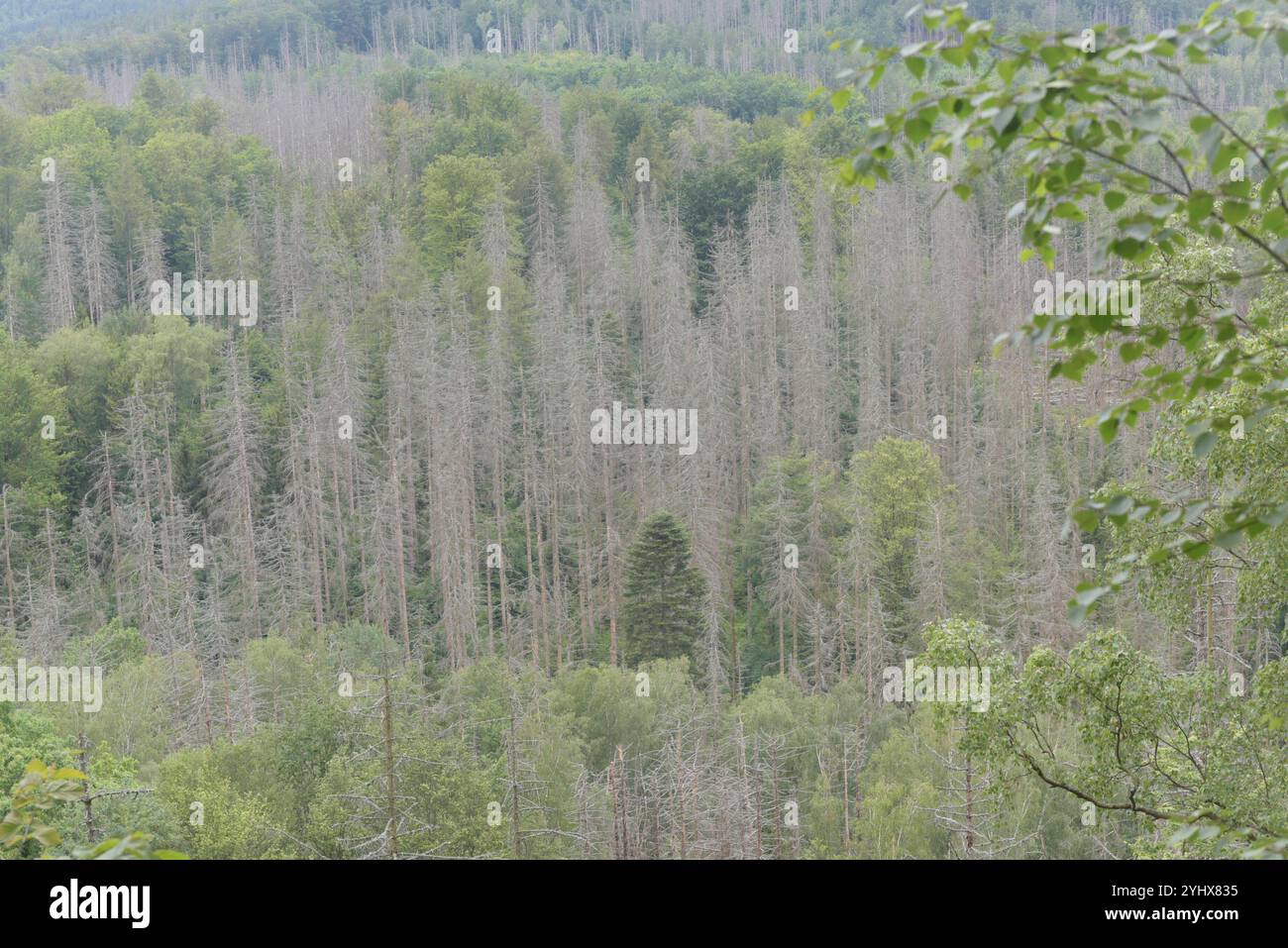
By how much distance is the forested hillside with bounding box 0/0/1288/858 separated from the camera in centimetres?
1234

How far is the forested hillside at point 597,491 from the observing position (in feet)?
40.5

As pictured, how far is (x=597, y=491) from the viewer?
5459 cm

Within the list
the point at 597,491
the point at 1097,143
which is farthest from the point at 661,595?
the point at 1097,143

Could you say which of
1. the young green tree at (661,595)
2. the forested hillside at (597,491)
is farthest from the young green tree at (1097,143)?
the young green tree at (661,595)

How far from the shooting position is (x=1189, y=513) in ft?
11.7

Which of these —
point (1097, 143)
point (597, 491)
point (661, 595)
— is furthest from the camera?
point (597, 491)

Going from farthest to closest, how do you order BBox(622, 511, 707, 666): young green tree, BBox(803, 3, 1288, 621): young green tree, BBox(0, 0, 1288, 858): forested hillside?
BBox(622, 511, 707, 666): young green tree < BBox(0, 0, 1288, 858): forested hillside < BBox(803, 3, 1288, 621): young green tree

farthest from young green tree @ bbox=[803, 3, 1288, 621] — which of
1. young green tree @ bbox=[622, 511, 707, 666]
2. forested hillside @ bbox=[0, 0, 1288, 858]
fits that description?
young green tree @ bbox=[622, 511, 707, 666]

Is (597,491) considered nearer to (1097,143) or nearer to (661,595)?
(661,595)

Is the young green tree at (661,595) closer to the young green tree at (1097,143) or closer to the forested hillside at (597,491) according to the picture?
the forested hillside at (597,491)

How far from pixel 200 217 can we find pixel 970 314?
4554 centimetres

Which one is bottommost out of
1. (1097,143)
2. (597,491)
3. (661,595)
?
(661,595)

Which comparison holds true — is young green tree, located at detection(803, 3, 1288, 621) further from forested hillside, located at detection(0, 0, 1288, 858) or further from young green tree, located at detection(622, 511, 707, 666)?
young green tree, located at detection(622, 511, 707, 666)

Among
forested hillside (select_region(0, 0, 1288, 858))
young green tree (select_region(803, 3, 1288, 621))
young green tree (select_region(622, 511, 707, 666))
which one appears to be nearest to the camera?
young green tree (select_region(803, 3, 1288, 621))
